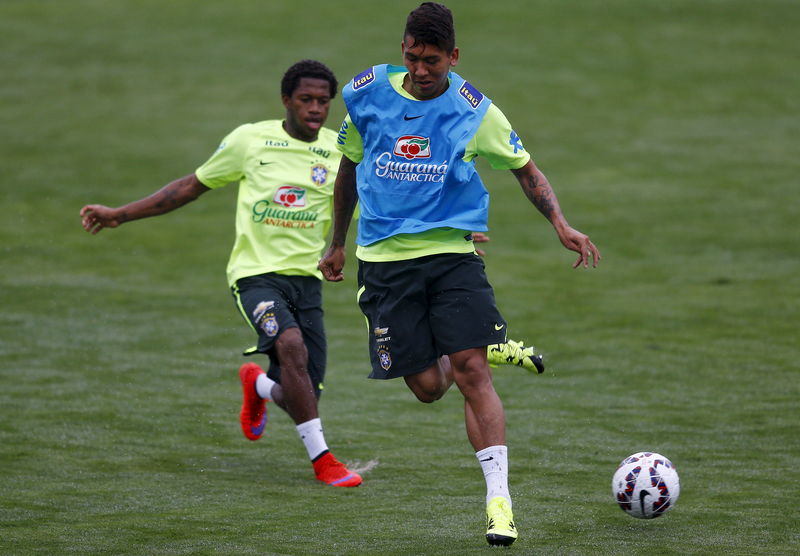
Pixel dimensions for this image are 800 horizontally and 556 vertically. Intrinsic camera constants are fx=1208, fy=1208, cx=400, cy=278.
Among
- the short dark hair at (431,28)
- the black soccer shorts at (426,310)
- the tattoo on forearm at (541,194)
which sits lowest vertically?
the black soccer shorts at (426,310)

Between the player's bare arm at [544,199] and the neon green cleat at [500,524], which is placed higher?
the player's bare arm at [544,199]

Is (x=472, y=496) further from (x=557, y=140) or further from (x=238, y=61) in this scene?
(x=238, y=61)

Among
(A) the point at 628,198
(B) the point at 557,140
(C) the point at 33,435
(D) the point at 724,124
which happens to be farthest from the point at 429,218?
(D) the point at 724,124

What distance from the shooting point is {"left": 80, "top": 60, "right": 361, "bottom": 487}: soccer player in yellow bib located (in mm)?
7785

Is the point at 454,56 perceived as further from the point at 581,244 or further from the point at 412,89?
the point at 581,244

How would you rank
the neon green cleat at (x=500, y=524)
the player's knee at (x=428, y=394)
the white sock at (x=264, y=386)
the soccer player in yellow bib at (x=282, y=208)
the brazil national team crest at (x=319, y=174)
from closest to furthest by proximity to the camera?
the neon green cleat at (x=500, y=524) < the player's knee at (x=428, y=394) < the soccer player in yellow bib at (x=282, y=208) < the brazil national team crest at (x=319, y=174) < the white sock at (x=264, y=386)

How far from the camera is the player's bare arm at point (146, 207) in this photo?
303 inches

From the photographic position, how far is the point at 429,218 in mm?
5965

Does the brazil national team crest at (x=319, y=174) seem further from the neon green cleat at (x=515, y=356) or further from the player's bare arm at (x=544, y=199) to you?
the player's bare arm at (x=544, y=199)

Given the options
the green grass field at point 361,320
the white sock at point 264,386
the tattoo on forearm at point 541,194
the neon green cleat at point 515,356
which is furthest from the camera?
the white sock at point 264,386

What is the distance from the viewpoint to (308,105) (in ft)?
26.1

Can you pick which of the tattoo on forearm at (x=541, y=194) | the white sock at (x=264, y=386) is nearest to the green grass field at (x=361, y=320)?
the white sock at (x=264, y=386)

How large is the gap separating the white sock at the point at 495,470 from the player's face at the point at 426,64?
1766 millimetres

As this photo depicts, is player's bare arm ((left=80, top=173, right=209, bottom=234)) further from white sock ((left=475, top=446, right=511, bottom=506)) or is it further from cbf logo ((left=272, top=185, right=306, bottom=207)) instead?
white sock ((left=475, top=446, right=511, bottom=506))
